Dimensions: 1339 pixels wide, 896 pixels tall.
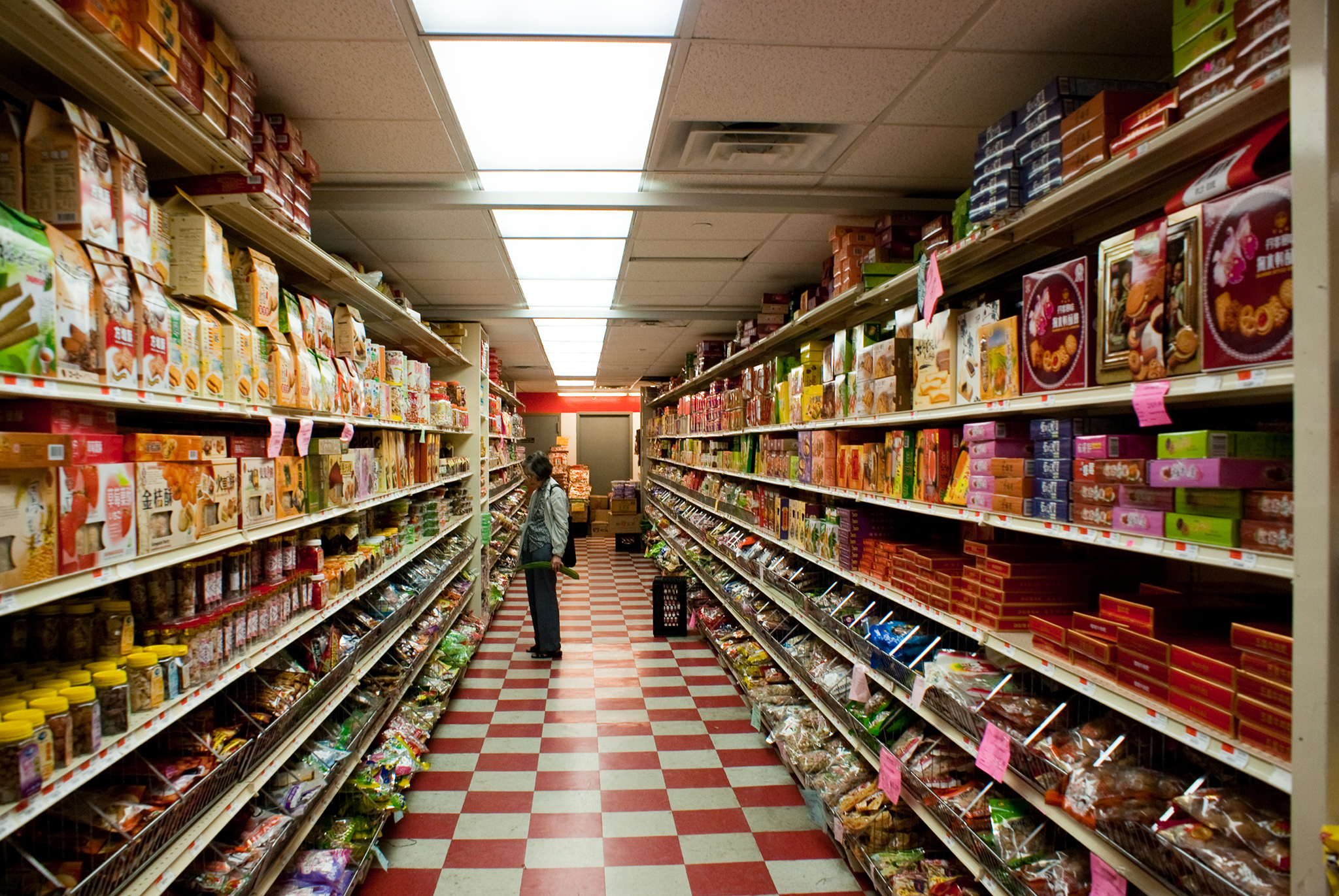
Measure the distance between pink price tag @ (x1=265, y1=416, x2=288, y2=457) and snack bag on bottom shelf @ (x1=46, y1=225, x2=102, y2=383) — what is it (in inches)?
33.8

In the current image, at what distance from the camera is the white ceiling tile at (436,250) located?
170 inches

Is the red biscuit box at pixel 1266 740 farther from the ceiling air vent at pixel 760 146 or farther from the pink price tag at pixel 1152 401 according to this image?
the ceiling air vent at pixel 760 146

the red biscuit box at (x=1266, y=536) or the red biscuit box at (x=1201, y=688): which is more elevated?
the red biscuit box at (x=1266, y=536)

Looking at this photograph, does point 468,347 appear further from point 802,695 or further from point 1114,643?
point 1114,643

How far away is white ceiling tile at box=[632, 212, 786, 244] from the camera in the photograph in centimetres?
382

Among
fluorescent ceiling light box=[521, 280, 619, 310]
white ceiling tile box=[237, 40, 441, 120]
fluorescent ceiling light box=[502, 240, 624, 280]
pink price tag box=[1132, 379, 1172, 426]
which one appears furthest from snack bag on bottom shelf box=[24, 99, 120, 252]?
fluorescent ceiling light box=[521, 280, 619, 310]

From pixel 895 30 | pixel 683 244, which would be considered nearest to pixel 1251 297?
pixel 895 30

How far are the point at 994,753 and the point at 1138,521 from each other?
0.86 metres

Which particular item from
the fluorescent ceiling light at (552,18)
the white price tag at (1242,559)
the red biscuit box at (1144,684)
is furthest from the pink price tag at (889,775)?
the fluorescent ceiling light at (552,18)

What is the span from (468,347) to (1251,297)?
248 inches

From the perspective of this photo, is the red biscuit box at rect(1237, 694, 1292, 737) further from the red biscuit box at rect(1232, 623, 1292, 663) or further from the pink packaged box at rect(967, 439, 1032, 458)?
the pink packaged box at rect(967, 439, 1032, 458)

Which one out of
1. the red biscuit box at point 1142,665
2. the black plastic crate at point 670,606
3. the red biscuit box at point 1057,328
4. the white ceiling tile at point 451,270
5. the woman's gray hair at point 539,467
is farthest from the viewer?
the black plastic crate at point 670,606

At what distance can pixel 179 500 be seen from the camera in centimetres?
184

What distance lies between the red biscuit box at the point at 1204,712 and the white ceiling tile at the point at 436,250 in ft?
13.2
